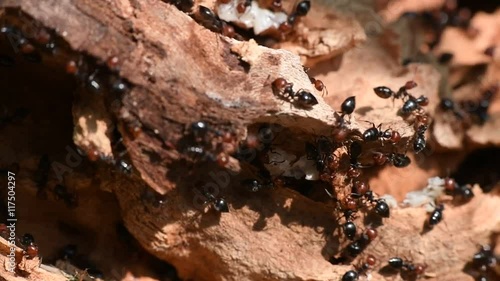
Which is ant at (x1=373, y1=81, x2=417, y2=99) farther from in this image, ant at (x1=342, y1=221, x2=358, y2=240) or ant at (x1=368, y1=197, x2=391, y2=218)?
ant at (x1=342, y1=221, x2=358, y2=240)

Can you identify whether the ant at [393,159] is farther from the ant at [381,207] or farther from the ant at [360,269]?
the ant at [360,269]

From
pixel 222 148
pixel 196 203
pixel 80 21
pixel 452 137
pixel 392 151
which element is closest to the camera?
pixel 80 21

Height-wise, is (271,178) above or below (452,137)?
below

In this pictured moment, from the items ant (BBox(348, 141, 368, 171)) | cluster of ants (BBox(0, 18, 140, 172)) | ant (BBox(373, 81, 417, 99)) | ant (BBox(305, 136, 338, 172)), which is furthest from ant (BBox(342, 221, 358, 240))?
cluster of ants (BBox(0, 18, 140, 172))

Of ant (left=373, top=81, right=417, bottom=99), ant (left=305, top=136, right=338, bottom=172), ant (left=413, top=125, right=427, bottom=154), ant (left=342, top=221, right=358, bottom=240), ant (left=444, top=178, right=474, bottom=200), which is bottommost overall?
ant (left=342, top=221, right=358, bottom=240)

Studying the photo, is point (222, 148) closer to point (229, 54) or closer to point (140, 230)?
point (229, 54)

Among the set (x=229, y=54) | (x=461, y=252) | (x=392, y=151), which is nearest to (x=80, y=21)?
(x=229, y=54)
